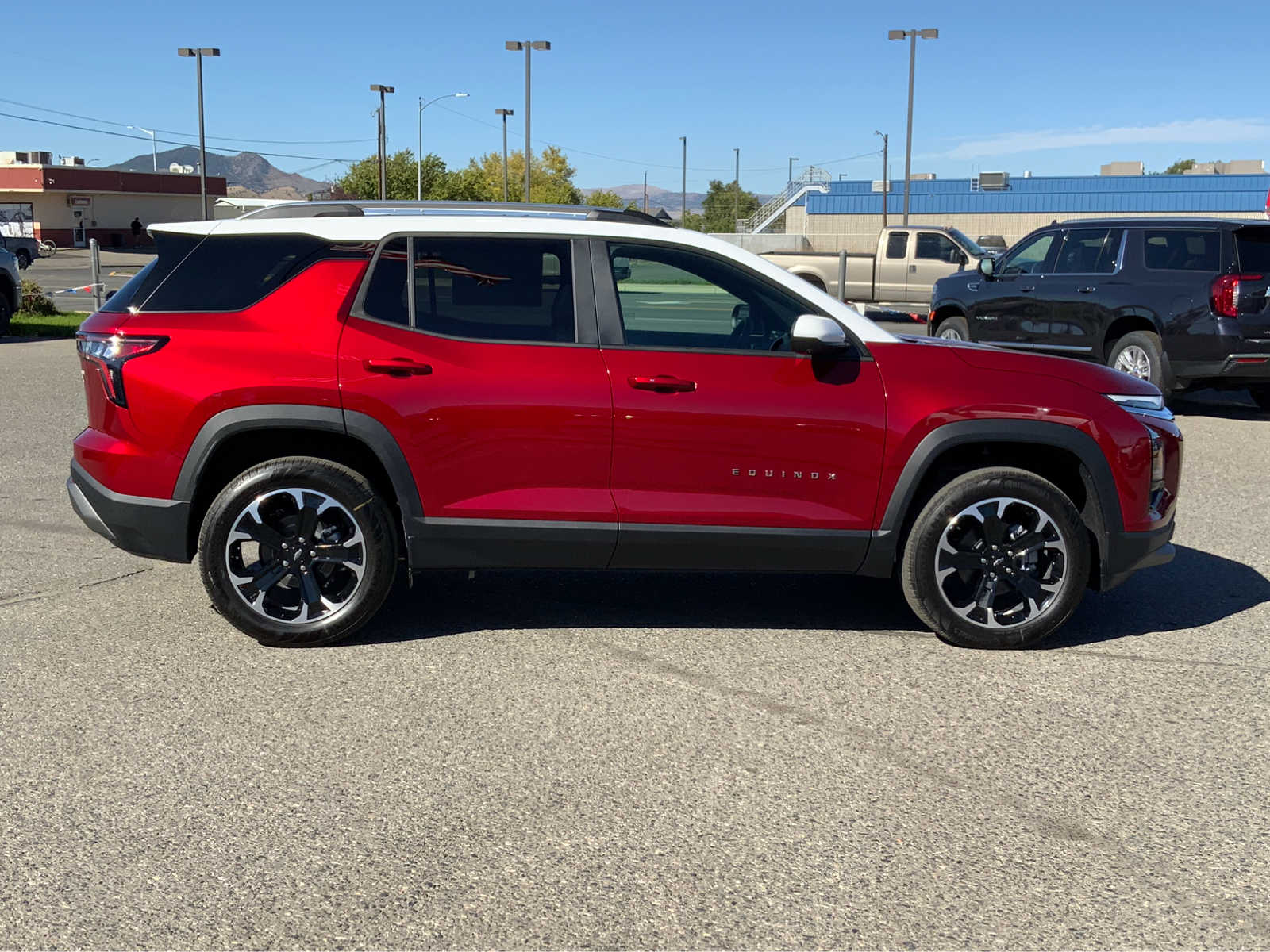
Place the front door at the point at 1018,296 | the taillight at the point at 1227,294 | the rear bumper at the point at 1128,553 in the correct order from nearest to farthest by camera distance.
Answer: the rear bumper at the point at 1128,553, the taillight at the point at 1227,294, the front door at the point at 1018,296

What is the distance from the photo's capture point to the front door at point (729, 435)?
519 cm

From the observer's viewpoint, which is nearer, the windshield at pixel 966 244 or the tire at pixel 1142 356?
the tire at pixel 1142 356

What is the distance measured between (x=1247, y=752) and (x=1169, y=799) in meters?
0.57

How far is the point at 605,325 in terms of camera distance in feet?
17.4

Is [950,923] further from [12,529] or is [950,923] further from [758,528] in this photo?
[12,529]

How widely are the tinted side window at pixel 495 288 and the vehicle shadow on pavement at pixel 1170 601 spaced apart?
100 inches

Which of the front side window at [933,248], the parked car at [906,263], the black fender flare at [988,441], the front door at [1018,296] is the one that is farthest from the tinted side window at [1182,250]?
the front side window at [933,248]

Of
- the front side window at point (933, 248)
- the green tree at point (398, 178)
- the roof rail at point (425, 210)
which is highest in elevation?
the green tree at point (398, 178)

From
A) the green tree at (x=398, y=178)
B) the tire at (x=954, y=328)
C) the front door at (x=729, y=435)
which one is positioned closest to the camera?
the front door at (x=729, y=435)

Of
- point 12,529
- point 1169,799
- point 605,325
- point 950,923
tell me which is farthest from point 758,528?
point 12,529

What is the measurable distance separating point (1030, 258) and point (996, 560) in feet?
29.6

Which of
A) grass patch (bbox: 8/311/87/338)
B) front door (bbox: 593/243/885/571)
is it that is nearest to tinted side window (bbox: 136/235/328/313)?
front door (bbox: 593/243/885/571)

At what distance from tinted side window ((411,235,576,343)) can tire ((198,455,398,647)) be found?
2.51ft

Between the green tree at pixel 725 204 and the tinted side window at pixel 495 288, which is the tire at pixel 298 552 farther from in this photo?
the green tree at pixel 725 204
